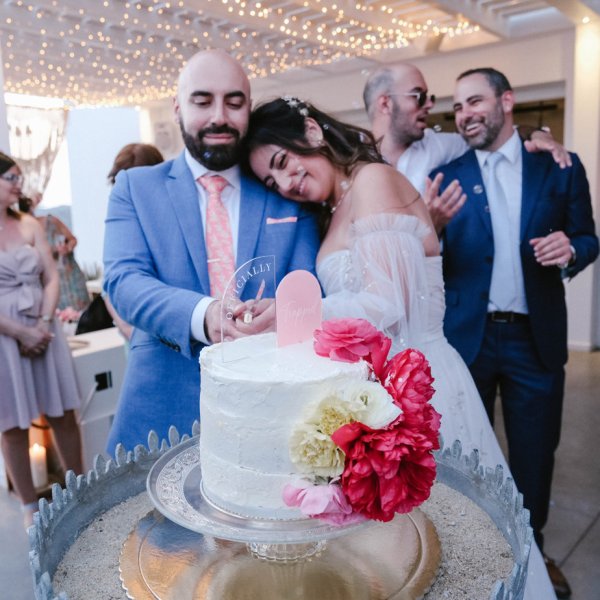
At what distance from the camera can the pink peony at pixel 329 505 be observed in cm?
81

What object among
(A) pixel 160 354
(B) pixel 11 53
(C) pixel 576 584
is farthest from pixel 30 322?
(B) pixel 11 53

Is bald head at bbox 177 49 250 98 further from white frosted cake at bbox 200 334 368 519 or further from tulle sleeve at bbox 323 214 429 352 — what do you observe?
white frosted cake at bbox 200 334 368 519

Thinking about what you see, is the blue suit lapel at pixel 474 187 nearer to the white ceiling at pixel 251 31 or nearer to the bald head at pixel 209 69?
the bald head at pixel 209 69

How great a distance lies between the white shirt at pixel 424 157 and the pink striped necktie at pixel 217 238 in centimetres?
116

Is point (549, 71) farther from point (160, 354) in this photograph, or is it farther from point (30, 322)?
point (160, 354)

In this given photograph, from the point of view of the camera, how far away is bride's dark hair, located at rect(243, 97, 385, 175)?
1.54 metres

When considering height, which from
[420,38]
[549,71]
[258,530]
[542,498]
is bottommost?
[542,498]

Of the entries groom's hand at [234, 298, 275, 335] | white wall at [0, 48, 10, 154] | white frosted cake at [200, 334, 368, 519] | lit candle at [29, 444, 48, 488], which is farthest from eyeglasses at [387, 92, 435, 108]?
Answer: lit candle at [29, 444, 48, 488]

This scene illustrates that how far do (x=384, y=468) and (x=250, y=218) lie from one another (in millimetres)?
903

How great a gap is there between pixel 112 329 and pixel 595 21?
496cm

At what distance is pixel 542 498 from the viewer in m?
2.37

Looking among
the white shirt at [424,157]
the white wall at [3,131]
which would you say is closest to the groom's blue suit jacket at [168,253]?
the white shirt at [424,157]

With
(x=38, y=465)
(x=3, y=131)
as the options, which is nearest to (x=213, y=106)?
(x=3, y=131)

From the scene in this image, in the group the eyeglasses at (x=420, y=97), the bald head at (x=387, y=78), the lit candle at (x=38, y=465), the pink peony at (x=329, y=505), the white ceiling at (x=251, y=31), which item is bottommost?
the lit candle at (x=38, y=465)
